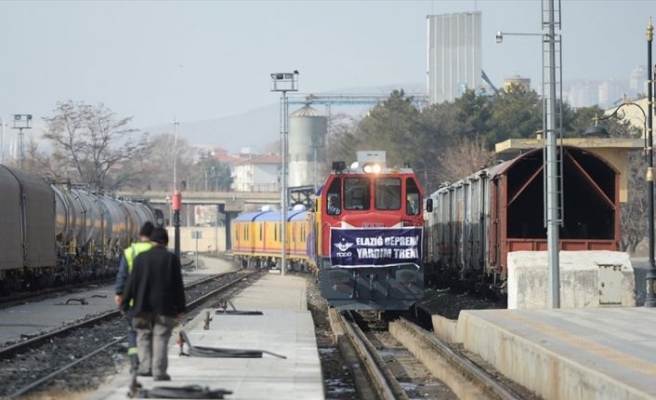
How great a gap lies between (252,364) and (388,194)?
12693 mm

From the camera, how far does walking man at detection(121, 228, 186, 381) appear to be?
13453mm

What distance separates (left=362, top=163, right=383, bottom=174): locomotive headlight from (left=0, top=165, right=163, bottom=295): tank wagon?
9020 mm

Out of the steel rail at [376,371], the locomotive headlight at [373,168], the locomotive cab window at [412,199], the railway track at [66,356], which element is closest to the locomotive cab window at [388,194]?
the locomotive cab window at [412,199]

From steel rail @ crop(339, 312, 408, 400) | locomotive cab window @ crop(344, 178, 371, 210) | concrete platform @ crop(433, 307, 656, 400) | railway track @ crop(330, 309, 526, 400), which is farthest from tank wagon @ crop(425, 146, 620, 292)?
steel rail @ crop(339, 312, 408, 400)

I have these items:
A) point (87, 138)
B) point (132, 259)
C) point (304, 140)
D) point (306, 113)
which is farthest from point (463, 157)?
point (306, 113)

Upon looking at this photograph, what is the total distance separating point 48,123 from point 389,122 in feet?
87.8

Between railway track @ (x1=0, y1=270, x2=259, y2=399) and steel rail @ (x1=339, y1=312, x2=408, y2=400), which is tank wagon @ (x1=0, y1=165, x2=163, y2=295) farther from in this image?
steel rail @ (x1=339, y1=312, x2=408, y2=400)

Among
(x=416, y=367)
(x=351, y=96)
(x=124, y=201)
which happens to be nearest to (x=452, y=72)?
(x=351, y=96)

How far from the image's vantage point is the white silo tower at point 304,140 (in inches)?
7037

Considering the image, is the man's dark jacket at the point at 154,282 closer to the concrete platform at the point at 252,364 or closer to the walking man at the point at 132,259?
the walking man at the point at 132,259

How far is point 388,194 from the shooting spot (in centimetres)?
2894

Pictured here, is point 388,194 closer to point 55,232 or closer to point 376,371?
point 376,371

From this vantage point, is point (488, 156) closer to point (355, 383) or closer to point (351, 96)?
point (355, 383)

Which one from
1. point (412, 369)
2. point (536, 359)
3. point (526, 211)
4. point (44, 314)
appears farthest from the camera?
point (526, 211)
